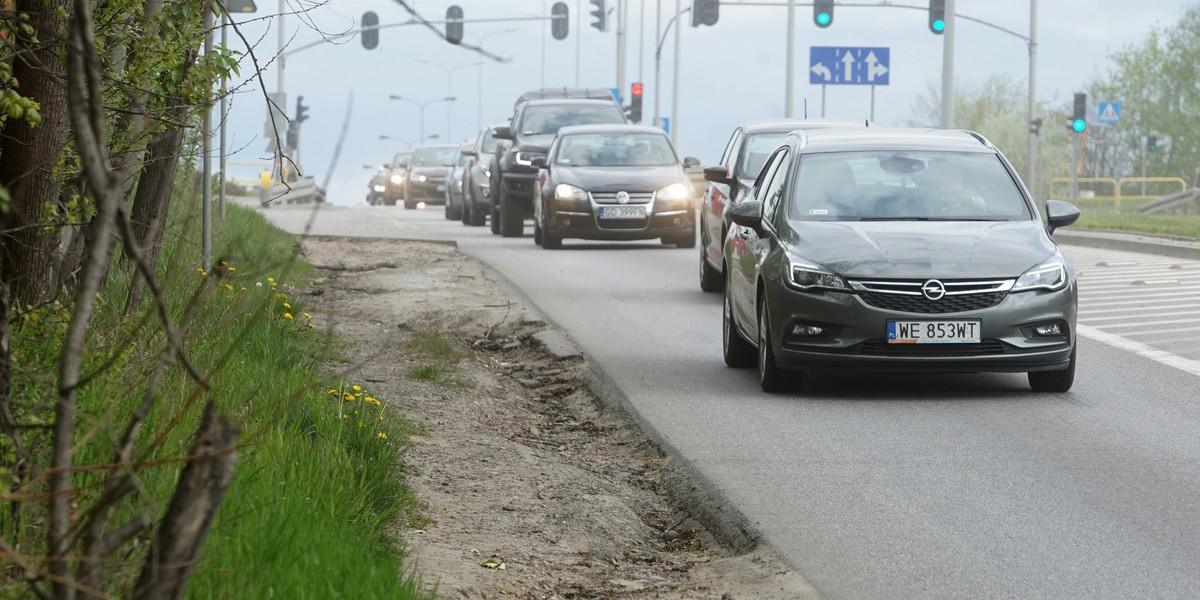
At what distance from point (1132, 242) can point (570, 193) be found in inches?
322

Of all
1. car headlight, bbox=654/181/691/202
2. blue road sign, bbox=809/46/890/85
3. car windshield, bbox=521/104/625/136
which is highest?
blue road sign, bbox=809/46/890/85

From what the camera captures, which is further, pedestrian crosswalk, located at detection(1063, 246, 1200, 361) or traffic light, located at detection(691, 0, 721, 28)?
traffic light, located at detection(691, 0, 721, 28)

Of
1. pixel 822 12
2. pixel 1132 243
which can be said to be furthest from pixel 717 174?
pixel 822 12

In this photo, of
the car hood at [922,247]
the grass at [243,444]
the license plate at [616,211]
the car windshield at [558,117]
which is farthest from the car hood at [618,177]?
the grass at [243,444]

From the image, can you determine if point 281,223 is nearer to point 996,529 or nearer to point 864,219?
point 864,219

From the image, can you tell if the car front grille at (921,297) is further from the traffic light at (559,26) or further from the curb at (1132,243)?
the traffic light at (559,26)

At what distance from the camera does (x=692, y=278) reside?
19.2 metres

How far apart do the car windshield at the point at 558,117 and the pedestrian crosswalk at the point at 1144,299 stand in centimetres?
968

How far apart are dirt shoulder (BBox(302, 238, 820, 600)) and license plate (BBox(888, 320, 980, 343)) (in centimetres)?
151

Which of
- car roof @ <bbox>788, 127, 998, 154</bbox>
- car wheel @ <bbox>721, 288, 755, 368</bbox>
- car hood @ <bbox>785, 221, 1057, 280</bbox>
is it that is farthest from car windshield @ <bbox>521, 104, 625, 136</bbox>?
car hood @ <bbox>785, 221, 1057, 280</bbox>

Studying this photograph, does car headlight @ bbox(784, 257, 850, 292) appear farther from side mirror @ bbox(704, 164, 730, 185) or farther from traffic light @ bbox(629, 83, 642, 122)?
traffic light @ bbox(629, 83, 642, 122)

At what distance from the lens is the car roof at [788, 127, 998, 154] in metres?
11.1

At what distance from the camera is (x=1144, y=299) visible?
53.8ft

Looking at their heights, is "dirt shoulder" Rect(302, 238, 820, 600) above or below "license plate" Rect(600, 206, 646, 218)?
below
